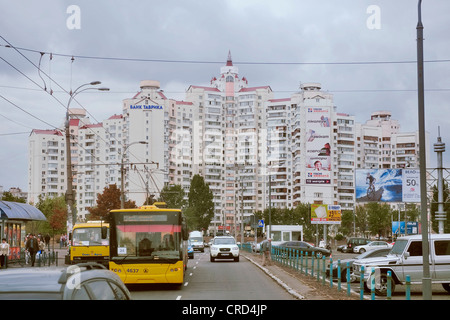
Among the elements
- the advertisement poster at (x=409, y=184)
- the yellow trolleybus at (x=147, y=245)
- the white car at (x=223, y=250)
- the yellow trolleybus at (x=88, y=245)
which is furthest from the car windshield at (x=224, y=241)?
the yellow trolleybus at (x=147, y=245)

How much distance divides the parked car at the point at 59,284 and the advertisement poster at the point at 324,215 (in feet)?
209

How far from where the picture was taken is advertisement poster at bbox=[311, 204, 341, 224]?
7011cm

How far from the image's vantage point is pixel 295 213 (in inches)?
4966

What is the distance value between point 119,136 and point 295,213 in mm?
45687

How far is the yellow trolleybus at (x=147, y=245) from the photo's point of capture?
2345cm

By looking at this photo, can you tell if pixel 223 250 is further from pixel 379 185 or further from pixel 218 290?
pixel 218 290

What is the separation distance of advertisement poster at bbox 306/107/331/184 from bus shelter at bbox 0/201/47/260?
3292 inches

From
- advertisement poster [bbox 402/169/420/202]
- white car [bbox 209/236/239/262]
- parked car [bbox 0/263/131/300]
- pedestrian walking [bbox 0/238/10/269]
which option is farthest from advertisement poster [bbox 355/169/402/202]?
parked car [bbox 0/263/131/300]

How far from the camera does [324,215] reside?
7038 cm

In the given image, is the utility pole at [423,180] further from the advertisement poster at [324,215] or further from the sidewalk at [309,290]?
the advertisement poster at [324,215]

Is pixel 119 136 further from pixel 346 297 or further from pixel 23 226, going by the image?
pixel 346 297

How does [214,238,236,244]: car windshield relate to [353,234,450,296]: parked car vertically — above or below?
below

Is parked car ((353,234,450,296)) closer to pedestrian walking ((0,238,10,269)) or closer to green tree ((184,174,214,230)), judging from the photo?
pedestrian walking ((0,238,10,269))

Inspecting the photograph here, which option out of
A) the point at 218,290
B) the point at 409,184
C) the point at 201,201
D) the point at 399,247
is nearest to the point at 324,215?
the point at 409,184
